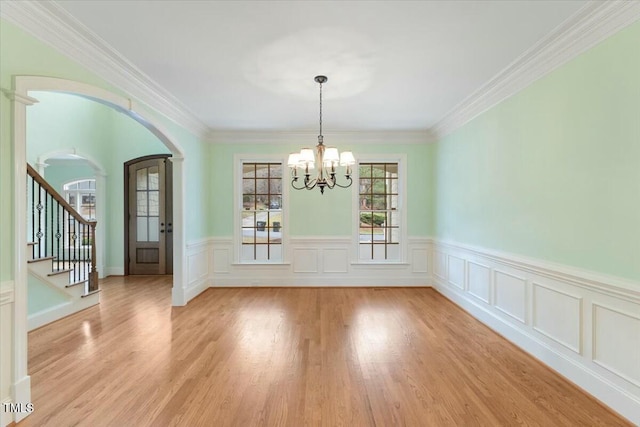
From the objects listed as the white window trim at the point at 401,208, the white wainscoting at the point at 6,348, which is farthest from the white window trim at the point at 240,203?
the white wainscoting at the point at 6,348

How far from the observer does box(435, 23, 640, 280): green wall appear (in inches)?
83.7

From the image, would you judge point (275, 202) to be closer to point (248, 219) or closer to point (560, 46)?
point (248, 219)

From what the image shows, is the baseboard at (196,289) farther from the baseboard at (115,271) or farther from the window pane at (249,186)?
the baseboard at (115,271)

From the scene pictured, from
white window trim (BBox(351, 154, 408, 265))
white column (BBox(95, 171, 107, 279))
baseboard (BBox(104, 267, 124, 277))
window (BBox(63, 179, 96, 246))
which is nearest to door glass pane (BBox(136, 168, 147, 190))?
white column (BBox(95, 171, 107, 279))

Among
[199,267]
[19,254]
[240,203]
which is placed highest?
[240,203]

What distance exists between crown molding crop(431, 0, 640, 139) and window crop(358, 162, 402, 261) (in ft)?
7.00

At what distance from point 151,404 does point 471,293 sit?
3.91m

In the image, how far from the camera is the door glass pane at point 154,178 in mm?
7000

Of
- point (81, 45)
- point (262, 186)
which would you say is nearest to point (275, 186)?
point (262, 186)

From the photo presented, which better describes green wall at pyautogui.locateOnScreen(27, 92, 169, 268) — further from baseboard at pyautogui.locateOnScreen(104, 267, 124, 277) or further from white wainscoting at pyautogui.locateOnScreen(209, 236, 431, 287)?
white wainscoting at pyautogui.locateOnScreen(209, 236, 431, 287)

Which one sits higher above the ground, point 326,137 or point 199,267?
point 326,137

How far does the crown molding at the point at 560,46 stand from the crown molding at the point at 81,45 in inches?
151

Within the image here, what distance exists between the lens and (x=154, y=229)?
6.98 metres

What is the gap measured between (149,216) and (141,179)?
871 millimetres
